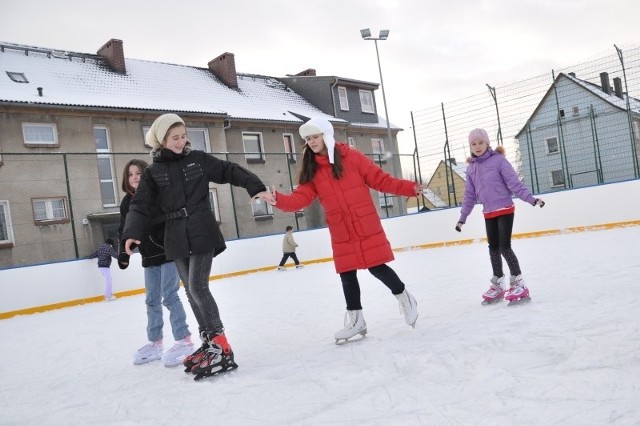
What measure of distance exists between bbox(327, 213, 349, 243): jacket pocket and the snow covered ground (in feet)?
1.94

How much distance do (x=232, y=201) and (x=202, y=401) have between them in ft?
28.4

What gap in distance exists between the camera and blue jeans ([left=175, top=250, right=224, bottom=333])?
2.87m

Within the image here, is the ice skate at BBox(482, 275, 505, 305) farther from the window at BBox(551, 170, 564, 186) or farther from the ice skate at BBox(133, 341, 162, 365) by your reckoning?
the window at BBox(551, 170, 564, 186)

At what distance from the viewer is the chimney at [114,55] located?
16797 mm

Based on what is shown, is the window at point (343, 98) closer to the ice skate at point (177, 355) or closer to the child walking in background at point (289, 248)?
the child walking in background at point (289, 248)

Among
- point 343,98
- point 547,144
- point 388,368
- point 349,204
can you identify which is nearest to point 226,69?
point 343,98

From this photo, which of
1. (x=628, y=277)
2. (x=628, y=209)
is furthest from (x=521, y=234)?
(x=628, y=277)

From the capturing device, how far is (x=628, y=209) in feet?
29.7

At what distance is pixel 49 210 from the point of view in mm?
9891

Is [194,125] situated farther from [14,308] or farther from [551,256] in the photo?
[551,256]

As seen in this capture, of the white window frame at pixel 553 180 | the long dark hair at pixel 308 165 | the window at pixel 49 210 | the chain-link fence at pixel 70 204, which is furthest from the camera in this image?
the white window frame at pixel 553 180

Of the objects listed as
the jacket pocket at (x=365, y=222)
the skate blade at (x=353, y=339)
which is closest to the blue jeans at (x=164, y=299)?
the skate blade at (x=353, y=339)

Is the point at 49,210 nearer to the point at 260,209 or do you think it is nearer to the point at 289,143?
the point at 260,209

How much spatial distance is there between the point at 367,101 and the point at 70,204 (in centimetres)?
1619
